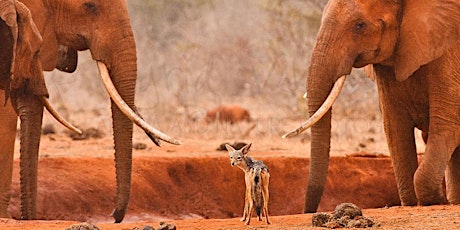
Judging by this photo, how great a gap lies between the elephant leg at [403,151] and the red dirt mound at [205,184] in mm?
2503

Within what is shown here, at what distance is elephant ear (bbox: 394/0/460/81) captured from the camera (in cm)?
970

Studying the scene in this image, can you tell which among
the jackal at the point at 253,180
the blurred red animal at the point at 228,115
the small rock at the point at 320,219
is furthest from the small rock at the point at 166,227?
the blurred red animal at the point at 228,115

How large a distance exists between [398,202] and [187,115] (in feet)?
20.2

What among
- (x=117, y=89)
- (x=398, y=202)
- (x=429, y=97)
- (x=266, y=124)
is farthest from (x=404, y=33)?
(x=266, y=124)

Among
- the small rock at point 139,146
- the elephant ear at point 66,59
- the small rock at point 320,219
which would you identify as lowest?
the small rock at point 320,219

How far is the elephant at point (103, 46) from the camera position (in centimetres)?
991

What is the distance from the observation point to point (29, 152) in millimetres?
10047

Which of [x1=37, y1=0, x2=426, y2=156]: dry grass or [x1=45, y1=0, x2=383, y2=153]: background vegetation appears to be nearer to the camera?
[x1=37, y1=0, x2=426, y2=156]: dry grass

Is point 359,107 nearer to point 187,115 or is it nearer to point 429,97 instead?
point 187,115

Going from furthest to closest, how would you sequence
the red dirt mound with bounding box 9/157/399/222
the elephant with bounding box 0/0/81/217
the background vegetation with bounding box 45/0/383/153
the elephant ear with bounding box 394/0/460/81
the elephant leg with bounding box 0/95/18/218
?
the background vegetation with bounding box 45/0/383/153 → the red dirt mound with bounding box 9/157/399/222 → the elephant ear with bounding box 394/0/460/81 → the elephant leg with bounding box 0/95/18/218 → the elephant with bounding box 0/0/81/217

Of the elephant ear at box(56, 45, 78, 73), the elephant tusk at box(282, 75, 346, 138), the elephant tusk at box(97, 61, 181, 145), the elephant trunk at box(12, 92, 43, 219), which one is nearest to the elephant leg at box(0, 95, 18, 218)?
the elephant trunk at box(12, 92, 43, 219)

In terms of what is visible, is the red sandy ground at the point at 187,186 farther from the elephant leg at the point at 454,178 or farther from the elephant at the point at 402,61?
the elephant at the point at 402,61

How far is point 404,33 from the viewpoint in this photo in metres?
9.80

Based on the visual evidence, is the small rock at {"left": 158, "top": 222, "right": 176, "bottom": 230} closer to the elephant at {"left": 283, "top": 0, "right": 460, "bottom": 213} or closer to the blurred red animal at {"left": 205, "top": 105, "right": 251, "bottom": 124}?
the elephant at {"left": 283, "top": 0, "right": 460, "bottom": 213}
